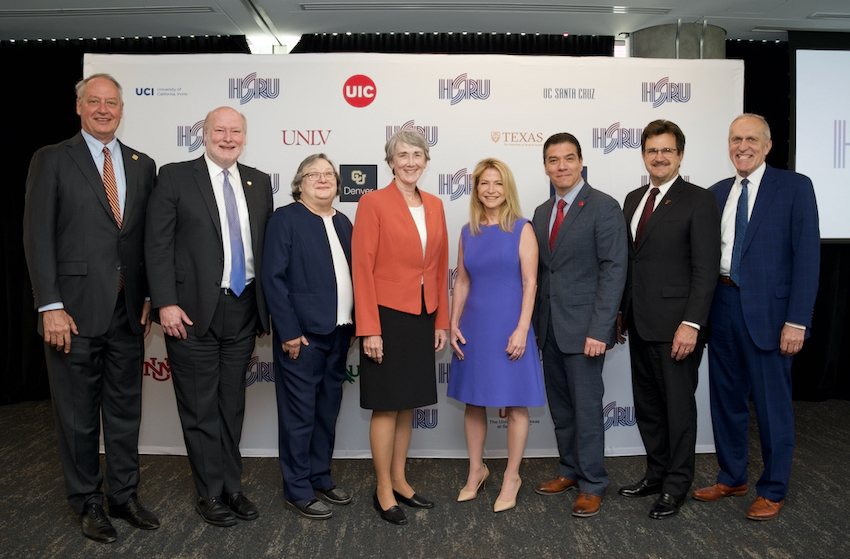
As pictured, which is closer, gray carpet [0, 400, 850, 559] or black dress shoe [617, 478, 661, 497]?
gray carpet [0, 400, 850, 559]

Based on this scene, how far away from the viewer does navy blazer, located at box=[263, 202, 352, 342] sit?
2.35m

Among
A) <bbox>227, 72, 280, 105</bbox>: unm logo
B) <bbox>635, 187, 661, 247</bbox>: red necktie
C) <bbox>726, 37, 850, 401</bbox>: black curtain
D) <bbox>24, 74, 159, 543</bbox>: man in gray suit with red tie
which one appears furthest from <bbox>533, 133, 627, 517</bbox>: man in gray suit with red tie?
<bbox>726, 37, 850, 401</bbox>: black curtain

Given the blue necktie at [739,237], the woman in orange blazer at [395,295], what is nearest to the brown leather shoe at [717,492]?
the blue necktie at [739,237]

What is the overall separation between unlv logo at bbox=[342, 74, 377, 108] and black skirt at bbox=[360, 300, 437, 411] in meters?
1.45

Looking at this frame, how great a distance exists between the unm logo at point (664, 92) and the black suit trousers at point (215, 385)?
2470 mm

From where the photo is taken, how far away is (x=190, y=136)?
10.7 ft

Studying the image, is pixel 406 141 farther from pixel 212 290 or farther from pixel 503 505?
pixel 503 505

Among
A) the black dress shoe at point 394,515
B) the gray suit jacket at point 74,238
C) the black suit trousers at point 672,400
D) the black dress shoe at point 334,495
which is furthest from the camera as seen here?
the black dress shoe at point 334,495

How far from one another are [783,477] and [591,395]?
0.88 meters

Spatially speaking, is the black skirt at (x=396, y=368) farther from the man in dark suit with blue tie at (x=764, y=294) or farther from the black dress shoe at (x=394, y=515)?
the man in dark suit with blue tie at (x=764, y=294)

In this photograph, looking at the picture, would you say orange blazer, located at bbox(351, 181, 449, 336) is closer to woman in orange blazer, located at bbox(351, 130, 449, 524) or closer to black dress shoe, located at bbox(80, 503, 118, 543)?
woman in orange blazer, located at bbox(351, 130, 449, 524)

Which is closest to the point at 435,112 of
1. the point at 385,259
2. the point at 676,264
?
the point at 385,259

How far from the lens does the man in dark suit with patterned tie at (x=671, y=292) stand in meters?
2.40

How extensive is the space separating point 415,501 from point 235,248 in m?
1.37
